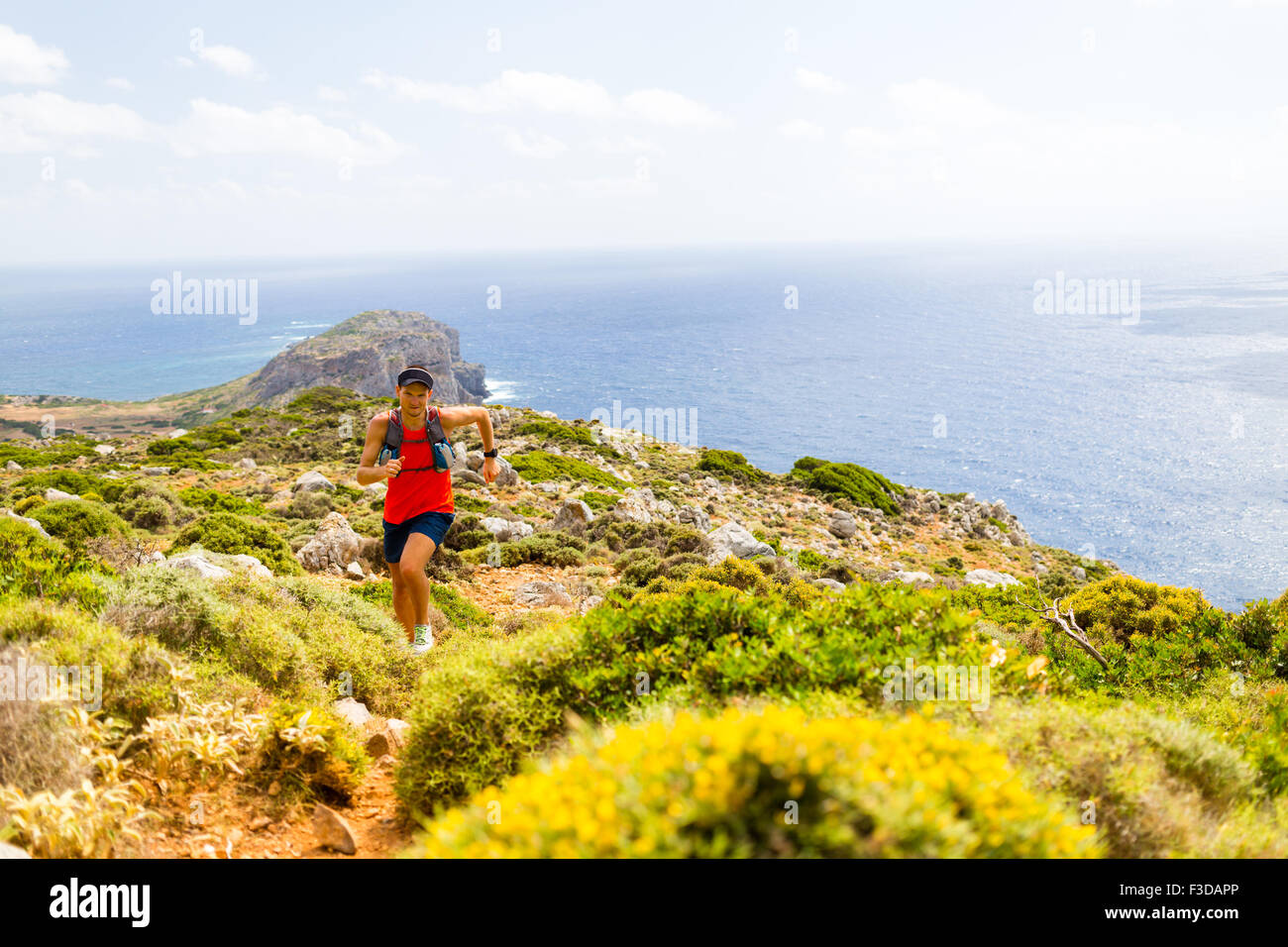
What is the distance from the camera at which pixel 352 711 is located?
5387 mm

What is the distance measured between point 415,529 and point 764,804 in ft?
16.2

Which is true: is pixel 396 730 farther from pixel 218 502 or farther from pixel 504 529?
pixel 218 502

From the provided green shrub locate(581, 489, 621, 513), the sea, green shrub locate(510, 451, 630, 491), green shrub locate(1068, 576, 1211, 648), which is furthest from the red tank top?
the sea

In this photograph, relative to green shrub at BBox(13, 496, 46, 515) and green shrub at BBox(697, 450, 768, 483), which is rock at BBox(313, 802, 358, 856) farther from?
green shrub at BBox(697, 450, 768, 483)

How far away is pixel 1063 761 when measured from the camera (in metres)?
3.09

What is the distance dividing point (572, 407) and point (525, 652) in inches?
3524

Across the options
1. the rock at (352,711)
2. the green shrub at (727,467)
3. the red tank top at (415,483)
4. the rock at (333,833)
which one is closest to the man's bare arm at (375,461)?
the red tank top at (415,483)

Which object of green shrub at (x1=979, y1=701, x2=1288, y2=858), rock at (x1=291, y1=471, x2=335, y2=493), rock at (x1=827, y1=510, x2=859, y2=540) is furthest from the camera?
rock at (x1=827, y1=510, x2=859, y2=540)

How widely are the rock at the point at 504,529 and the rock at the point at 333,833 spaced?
415 inches

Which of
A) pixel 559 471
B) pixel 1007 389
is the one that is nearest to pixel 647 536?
pixel 559 471

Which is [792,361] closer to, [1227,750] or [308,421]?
[308,421]

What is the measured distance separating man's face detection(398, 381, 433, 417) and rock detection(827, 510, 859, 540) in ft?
82.9

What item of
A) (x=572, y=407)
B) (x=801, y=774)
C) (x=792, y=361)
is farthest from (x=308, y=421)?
(x=792, y=361)

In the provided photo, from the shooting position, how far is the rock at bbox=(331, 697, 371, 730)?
5.13m
